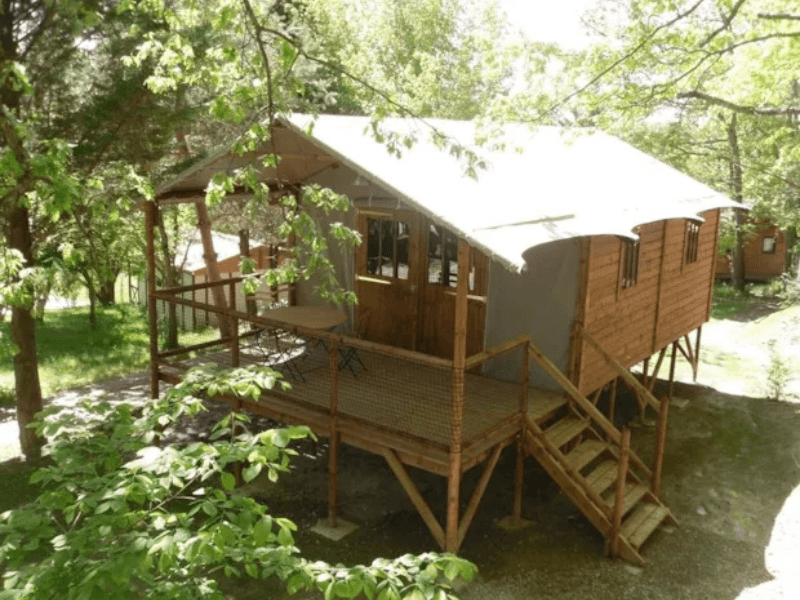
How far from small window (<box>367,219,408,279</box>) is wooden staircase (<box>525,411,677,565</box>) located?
3549 mm

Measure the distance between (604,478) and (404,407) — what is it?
110 inches

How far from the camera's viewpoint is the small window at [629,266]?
10852mm

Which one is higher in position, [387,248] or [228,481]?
[387,248]

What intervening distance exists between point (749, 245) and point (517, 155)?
30.6 metres

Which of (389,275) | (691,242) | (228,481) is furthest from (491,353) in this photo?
(691,242)

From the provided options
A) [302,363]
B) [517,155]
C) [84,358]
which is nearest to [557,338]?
[517,155]

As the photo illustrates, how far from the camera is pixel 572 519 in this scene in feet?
30.4

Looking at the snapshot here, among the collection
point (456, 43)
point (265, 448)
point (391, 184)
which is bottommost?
point (265, 448)

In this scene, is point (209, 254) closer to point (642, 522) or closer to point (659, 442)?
point (659, 442)

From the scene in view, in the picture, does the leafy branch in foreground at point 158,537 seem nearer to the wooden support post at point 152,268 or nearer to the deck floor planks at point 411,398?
Answer: the deck floor planks at point 411,398

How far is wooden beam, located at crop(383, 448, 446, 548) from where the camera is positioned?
792 cm

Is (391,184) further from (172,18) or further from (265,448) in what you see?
(265,448)

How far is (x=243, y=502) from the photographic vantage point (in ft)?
12.8

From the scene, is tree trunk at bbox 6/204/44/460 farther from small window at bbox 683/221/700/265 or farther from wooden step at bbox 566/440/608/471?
small window at bbox 683/221/700/265
